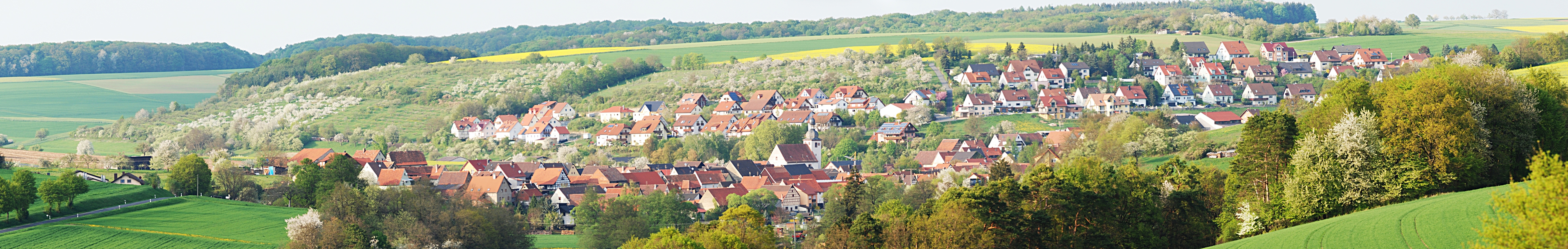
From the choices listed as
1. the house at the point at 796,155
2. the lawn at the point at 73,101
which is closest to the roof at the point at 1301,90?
the house at the point at 796,155

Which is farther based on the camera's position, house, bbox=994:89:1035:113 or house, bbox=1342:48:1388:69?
house, bbox=1342:48:1388:69

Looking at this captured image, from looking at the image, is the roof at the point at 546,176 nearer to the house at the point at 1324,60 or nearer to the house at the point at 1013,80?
the house at the point at 1013,80

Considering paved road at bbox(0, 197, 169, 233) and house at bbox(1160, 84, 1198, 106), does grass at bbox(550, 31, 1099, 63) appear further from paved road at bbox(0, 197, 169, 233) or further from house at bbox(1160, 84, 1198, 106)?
paved road at bbox(0, 197, 169, 233)

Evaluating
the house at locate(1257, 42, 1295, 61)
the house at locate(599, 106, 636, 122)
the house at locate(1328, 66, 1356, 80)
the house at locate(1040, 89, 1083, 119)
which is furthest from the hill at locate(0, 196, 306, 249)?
the house at locate(1257, 42, 1295, 61)

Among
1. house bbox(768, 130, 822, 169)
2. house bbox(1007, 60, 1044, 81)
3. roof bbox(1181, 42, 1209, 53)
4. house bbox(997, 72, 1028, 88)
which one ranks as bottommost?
house bbox(768, 130, 822, 169)

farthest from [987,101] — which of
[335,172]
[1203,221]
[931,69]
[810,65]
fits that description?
[1203,221]

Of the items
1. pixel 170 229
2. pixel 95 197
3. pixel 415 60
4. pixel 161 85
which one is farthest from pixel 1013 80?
pixel 161 85
